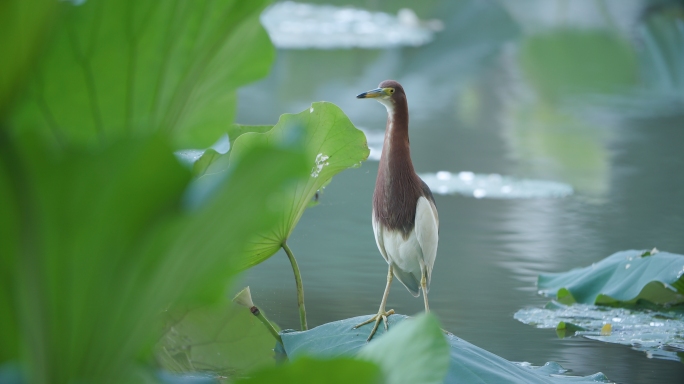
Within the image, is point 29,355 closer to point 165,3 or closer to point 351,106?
point 165,3

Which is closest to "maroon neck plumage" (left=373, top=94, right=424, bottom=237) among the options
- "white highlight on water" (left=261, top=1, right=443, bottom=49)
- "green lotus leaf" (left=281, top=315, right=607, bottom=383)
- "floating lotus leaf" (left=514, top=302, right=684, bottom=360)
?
"green lotus leaf" (left=281, top=315, right=607, bottom=383)

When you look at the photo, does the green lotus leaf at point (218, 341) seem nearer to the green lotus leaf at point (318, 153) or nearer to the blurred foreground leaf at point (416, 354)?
the green lotus leaf at point (318, 153)

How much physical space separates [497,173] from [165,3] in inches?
133

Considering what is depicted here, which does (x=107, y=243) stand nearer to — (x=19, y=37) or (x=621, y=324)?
(x=19, y=37)

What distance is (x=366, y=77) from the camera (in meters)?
6.41

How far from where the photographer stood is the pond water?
196 cm

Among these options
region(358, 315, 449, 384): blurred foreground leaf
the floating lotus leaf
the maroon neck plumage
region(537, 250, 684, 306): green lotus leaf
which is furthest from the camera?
region(537, 250, 684, 306): green lotus leaf

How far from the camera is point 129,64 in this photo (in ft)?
1.10

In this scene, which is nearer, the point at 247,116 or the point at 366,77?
the point at 247,116

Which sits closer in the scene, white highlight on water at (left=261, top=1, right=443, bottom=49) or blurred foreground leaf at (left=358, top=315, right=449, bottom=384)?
blurred foreground leaf at (left=358, top=315, right=449, bottom=384)

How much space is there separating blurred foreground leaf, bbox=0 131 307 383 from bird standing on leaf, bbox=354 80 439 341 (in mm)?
969

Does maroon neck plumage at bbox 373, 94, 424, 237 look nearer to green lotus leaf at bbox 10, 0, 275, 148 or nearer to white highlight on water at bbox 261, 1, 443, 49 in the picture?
green lotus leaf at bbox 10, 0, 275, 148

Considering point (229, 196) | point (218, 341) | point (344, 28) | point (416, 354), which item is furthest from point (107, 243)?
point (344, 28)

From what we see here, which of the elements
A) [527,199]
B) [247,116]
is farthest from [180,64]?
[247,116]
